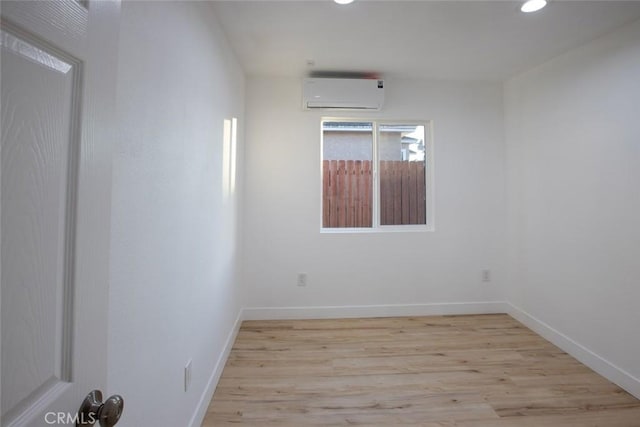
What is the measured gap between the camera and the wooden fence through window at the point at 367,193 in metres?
3.06

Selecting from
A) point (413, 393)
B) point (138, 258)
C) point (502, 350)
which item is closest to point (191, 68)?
point (138, 258)

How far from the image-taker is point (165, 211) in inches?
45.4

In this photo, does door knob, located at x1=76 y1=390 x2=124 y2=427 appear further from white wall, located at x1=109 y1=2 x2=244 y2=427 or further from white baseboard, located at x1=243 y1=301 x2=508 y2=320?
white baseboard, located at x1=243 y1=301 x2=508 y2=320

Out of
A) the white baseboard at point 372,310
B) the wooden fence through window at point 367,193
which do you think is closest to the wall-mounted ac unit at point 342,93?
the wooden fence through window at point 367,193

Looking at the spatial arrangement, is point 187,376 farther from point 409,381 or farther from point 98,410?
point 409,381

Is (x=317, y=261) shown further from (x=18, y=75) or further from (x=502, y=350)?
(x=18, y=75)

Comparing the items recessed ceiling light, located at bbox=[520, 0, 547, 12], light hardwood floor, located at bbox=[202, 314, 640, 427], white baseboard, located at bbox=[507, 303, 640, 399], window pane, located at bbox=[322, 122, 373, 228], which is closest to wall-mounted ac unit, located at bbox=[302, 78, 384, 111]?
window pane, located at bbox=[322, 122, 373, 228]

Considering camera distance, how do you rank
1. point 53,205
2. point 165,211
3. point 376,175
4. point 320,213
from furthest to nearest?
point 376,175 → point 320,213 → point 165,211 → point 53,205

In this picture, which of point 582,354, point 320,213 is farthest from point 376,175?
point 582,354

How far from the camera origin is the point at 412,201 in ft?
10.2

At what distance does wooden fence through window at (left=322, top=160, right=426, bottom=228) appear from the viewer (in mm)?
3059

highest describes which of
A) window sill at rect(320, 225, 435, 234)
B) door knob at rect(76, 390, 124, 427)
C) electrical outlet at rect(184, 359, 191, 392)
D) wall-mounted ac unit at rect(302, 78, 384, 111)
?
wall-mounted ac unit at rect(302, 78, 384, 111)

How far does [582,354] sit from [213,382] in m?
2.76

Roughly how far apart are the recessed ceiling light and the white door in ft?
7.43
